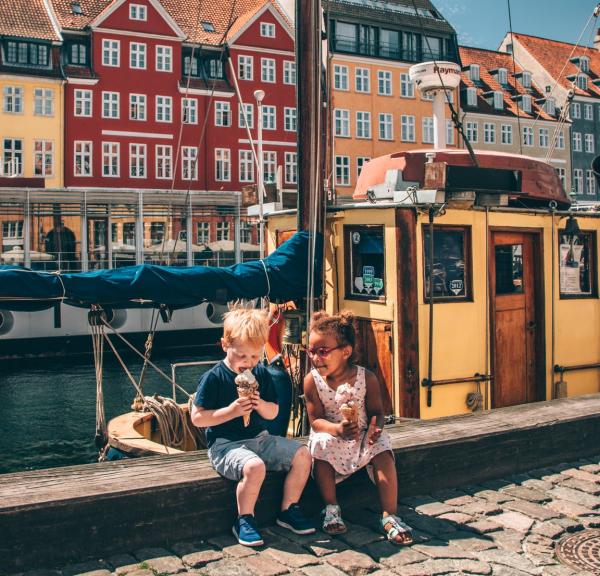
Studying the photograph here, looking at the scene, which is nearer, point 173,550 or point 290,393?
point 173,550

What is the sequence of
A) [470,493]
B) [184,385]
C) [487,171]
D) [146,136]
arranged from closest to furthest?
[470,493] → [487,171] → [184,385] → [146,136]

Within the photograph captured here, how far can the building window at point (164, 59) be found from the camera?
41.2 meters

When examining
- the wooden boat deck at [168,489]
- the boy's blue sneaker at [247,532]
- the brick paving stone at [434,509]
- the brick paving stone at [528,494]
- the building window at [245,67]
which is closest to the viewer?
the wooden boat deck at [168,489]

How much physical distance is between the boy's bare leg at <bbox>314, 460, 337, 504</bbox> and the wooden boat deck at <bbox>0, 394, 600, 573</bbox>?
0.15m

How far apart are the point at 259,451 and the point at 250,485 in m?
0.30

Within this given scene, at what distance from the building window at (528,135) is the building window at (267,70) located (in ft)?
61.3

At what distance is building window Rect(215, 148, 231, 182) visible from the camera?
42.2m

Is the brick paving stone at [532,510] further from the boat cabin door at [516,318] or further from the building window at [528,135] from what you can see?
the building window at [528,135]

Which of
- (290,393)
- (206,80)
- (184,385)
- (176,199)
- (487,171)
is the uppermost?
(206,80)

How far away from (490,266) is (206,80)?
36512 millimetres

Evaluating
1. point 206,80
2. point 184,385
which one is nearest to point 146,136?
point 206,80

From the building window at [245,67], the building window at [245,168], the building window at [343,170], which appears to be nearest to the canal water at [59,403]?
the building window at [245,168]

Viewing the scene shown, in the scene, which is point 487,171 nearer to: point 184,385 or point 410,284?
point 410,284

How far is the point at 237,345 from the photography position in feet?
13.7
